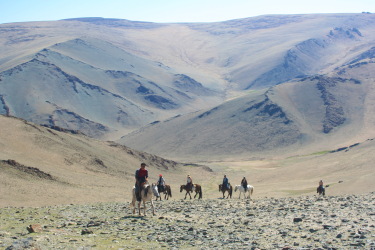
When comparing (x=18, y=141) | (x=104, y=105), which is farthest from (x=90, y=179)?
(x=104, y=105)

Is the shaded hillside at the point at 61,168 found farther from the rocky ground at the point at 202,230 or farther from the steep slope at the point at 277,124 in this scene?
the steep slope at the point at 277,124

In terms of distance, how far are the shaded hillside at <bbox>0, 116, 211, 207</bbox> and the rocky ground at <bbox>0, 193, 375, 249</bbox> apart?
16472mm

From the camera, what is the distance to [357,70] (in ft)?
557

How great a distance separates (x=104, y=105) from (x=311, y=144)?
82.6 meters

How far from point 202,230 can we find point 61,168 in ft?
119

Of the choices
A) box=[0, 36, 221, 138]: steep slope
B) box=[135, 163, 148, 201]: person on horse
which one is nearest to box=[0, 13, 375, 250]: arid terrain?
box=[0, 36, 221, 138]: steep slope

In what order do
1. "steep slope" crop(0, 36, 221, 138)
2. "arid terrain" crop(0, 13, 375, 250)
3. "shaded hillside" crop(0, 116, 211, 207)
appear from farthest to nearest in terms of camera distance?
"steep slope" crop(0, 36, 221, 138)
"shaded hillside" crop(0, 116, 211, 207)
"arid terrain" crop(0, 13, 375, 250)

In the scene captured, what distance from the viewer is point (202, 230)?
16.3 meters

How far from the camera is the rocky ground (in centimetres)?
1346

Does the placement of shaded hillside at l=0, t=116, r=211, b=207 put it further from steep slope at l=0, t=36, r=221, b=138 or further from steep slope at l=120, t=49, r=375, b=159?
steep slope at l=0, t=36, r=221, b=138

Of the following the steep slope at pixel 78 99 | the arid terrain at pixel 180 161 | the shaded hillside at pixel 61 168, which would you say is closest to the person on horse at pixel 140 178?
the arid terrain at pixel 180 161

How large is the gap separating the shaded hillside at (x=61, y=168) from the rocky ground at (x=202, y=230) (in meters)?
16.5

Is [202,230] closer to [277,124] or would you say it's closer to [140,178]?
[140,178]

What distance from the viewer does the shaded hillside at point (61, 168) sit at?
3759 centimetres
